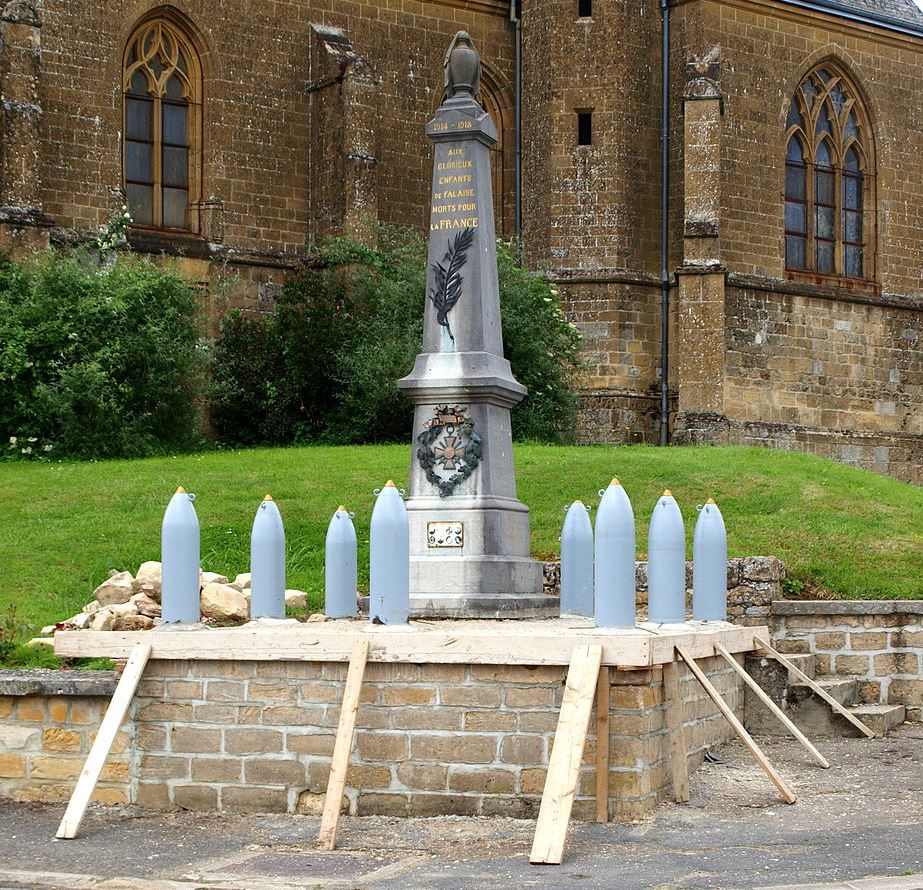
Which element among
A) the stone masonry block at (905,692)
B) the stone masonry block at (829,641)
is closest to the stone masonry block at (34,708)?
the stone masonry block at (829,641)

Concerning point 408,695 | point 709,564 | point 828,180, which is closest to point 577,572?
point 709,564

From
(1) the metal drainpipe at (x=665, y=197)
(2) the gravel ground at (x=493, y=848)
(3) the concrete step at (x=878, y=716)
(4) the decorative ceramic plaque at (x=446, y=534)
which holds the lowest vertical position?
(2) the gravel ground at (x=493, y=848)

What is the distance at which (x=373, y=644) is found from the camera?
10641 mm

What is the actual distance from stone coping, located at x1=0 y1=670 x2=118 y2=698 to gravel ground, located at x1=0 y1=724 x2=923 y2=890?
73cm

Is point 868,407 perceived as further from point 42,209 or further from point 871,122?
point 42,209

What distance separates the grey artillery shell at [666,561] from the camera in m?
11.4

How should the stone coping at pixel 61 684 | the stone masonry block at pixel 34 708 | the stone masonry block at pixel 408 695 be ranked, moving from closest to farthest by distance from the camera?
1. the stone masonry block at pixel 408 695
2. the stone coping at pixel 61 684
3. the stone masonry block at pixel 34 708

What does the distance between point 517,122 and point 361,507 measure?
13.8 m

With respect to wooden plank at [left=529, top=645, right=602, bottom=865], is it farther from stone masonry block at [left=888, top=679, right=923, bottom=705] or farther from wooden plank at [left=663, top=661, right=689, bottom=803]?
stone masonry block at [left=888, top=679, right=923, bottom=705]

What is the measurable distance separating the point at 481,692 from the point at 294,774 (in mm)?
1304

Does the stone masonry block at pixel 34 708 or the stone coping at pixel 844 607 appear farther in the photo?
the stone coping at pixel 844 607

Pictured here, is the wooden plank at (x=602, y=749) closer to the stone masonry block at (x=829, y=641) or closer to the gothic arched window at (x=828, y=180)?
the stone masonry block at (x=829, y=641)

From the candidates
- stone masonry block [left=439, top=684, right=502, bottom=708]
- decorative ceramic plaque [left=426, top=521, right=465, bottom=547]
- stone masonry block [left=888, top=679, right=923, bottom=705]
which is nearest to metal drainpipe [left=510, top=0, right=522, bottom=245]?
stone masonry block [left=888, top=679, right=923, bottom=705]

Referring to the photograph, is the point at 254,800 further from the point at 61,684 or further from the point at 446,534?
the point at 446,534
